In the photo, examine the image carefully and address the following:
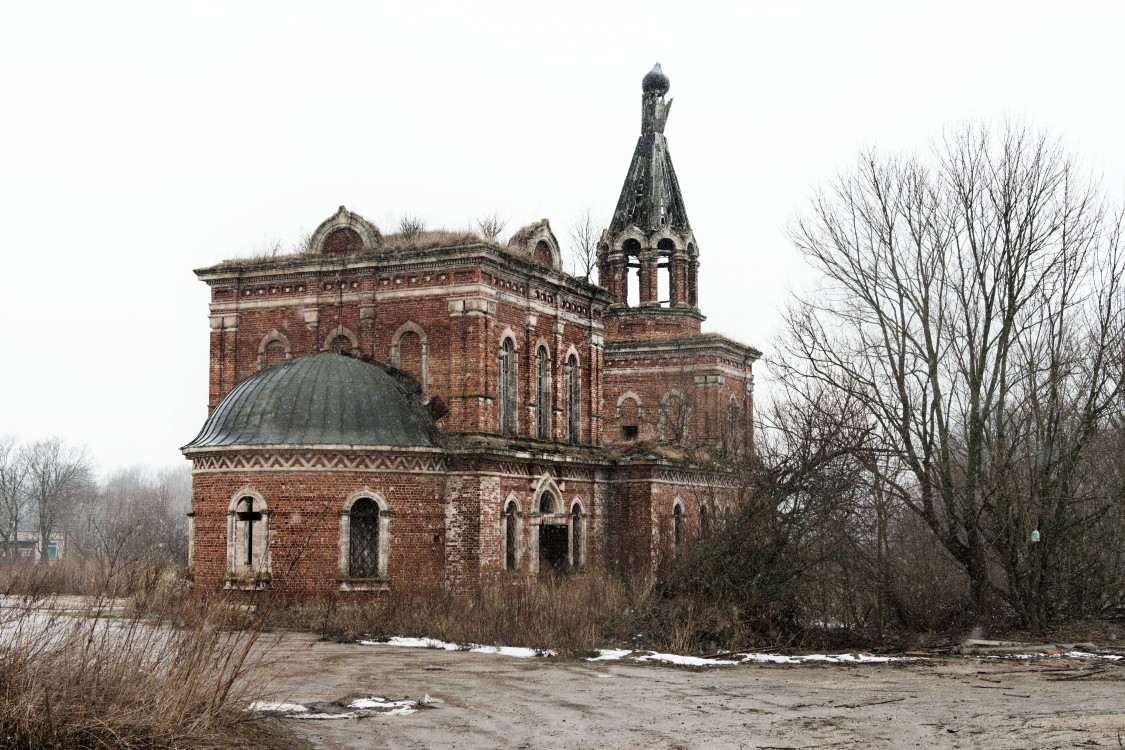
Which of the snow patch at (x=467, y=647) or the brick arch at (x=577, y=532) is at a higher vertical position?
the brick arch at (x=577, y=532)

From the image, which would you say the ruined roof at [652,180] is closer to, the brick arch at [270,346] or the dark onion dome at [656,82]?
the dark onion dome at [656,82]

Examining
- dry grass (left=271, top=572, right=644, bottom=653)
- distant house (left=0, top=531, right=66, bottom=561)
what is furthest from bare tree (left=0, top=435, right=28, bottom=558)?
dry grass (left=271, top=572, right=644, bottom=653)

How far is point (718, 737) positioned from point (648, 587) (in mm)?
9033

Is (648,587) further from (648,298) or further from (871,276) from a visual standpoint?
(648,298)

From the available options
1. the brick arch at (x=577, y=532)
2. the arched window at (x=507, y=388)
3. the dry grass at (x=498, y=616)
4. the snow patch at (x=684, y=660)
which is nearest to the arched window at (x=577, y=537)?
the brick arch at (x=577, y=532)

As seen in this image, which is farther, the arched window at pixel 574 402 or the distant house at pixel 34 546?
the distant house at pixel 34 546

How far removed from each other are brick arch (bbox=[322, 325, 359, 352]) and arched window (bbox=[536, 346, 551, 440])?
437 centimetres

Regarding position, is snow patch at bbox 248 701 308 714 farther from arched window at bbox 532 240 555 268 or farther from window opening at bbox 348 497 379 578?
arched window at bbox 532 240 555 268

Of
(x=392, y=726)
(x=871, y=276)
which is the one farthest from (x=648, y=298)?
(x=392, y=726)

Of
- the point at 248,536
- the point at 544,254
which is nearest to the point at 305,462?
the point at 248,536

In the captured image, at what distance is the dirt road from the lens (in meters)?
11.1

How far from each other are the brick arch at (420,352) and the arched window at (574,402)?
5137mm

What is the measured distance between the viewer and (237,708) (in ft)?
31.8

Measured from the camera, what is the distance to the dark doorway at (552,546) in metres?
26.6
